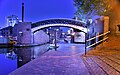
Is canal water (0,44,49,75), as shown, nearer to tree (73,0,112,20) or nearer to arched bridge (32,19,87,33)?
tree (73,0,112,20)

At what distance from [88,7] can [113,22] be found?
269cm

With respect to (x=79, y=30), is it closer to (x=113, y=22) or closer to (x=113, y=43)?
(x=113, y=22)

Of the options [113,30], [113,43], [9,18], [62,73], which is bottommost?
[62,73]

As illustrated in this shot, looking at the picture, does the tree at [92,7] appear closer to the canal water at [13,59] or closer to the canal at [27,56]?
the canal at [27,56]

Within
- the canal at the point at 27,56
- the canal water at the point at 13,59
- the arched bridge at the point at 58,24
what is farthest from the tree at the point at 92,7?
the arched bridge at the point at 58,24

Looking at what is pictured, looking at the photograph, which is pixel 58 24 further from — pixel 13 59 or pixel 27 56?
pixel 13 59

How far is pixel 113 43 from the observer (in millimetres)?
14406

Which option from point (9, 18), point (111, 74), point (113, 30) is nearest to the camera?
point (111, 74)

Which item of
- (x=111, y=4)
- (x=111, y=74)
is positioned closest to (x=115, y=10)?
(x=111, y=4)

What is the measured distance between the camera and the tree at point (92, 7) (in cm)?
1814

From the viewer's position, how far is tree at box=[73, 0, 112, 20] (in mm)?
18141

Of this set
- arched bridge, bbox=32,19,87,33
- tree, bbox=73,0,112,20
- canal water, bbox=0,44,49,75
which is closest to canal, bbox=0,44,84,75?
canal water, bbox=0,44,49,75

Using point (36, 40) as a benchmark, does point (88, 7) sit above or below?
above

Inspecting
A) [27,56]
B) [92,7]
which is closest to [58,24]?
[27,56]
